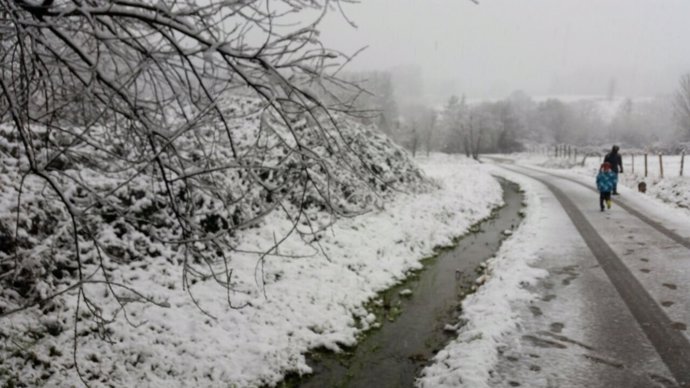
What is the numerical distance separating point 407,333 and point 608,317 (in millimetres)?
2845

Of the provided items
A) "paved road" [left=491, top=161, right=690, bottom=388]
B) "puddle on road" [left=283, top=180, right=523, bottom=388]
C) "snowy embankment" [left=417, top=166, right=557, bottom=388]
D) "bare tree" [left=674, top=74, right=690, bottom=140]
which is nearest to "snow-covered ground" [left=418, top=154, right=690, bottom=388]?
"snowy embankment" [left=417, top=166, right=557, bottom=388]

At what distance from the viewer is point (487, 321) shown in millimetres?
6621

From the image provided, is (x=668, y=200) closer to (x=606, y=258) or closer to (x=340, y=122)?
(x=606, y=258)

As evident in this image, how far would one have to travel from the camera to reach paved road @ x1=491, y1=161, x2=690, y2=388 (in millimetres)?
5043

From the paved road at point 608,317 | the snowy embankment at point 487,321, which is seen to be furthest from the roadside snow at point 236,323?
the paved road at point 608,317

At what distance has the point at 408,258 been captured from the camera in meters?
11.5

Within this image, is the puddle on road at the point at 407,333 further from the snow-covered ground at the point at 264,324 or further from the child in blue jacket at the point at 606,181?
the child in blue jacket at the point at 606,181

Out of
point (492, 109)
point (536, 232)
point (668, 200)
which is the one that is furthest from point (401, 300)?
point (492, 109)

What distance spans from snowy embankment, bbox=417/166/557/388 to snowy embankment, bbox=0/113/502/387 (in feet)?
5.63

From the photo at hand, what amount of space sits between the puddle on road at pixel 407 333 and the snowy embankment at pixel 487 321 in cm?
34

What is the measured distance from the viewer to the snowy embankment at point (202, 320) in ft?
18.3

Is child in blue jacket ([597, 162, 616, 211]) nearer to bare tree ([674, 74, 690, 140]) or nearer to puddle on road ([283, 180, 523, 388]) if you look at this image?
puddle on road ([283, 180, 523, 388])

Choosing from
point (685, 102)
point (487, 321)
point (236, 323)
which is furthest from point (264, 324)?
point (685, 102)

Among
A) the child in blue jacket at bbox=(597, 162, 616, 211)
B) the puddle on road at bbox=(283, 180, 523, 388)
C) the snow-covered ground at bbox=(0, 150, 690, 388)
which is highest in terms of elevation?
the child in blue jacket at bbox=(597, 162, 616, 211)
